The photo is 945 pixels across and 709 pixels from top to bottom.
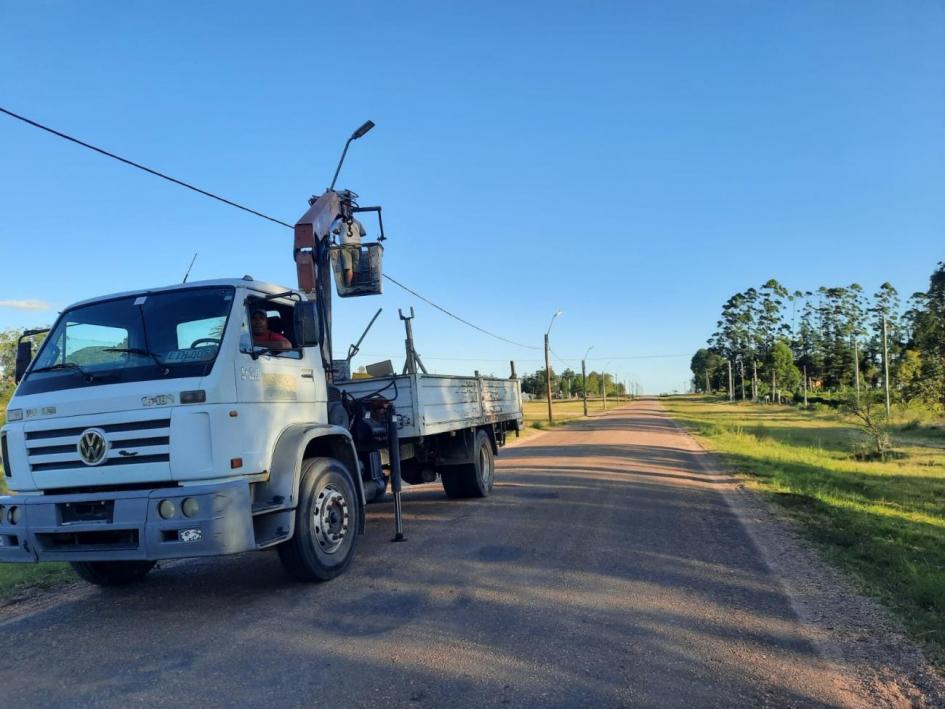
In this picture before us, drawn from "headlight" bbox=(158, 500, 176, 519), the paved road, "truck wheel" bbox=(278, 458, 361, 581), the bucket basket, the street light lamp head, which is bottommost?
the paved road

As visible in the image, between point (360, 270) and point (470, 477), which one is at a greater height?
point (360, 270)

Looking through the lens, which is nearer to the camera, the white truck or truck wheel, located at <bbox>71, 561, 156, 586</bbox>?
the white truck

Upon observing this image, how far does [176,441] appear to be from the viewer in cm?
511

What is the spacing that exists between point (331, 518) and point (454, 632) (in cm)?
199

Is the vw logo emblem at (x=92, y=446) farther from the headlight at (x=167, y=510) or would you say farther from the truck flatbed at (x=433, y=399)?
the truck flatbed at (x=433, y=399)

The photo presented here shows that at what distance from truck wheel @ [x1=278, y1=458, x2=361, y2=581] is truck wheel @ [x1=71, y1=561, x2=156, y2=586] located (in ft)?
5.56

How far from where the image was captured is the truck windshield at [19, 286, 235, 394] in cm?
541

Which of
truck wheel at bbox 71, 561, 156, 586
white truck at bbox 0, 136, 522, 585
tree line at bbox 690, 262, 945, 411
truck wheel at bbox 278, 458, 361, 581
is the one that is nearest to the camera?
white truck at bbox 0, 136, 522, 585

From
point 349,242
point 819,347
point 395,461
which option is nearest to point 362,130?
point 349,242

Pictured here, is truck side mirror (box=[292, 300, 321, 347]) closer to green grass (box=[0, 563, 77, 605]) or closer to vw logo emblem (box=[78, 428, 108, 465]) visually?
vw logo emblem (box=[78, 428, 108, 465])

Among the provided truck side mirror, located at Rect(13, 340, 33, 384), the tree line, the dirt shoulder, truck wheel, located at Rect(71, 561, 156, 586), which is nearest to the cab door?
truck wheel, located at Rect(71, 561, 156, 586)

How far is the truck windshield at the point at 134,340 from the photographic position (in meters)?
5.41

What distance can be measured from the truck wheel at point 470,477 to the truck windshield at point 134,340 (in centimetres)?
590

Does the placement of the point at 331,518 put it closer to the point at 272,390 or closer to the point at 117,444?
the point at 272,390
